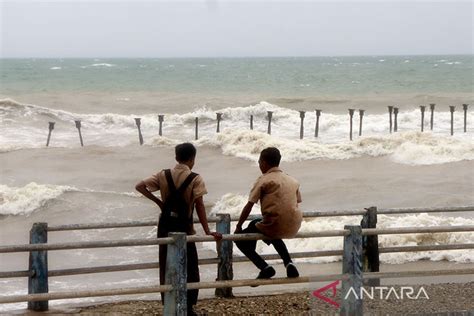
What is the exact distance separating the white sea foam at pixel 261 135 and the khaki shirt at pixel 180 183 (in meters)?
16.0

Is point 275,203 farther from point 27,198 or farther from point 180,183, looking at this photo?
point 27,198

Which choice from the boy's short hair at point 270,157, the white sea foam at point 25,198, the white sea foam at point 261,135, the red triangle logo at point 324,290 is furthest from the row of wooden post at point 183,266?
the white sea foam at point 261,135

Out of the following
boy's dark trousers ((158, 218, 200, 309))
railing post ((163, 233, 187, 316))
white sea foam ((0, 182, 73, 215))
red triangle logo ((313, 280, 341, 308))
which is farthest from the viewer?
white sea foam ((0, 182, 73, 215))

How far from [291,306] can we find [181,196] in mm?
1498

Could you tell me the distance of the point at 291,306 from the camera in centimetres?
624

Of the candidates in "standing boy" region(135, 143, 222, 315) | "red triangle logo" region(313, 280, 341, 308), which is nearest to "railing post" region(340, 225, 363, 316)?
"red triangle logo" region(313, 280, 341, 308)

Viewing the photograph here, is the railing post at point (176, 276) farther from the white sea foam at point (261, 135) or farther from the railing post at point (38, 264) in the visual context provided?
the white sea foam at point (261, 135)

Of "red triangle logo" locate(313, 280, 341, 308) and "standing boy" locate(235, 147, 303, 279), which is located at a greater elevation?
"standing boy" locate(235, 147, 303, 279)

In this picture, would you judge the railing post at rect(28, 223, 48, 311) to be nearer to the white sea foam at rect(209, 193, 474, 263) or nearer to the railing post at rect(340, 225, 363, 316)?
the railing post at rect(340, 225, 363, 316)

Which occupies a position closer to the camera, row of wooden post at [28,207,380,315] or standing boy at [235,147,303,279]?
row of wooden post at [28,207,380,315]

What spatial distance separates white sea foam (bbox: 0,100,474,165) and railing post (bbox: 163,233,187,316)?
643 inches

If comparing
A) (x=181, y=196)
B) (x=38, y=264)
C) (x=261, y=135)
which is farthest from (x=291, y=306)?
(x=261, y=135)

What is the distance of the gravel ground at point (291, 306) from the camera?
609 cm

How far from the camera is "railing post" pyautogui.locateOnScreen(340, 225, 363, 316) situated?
5.54m
